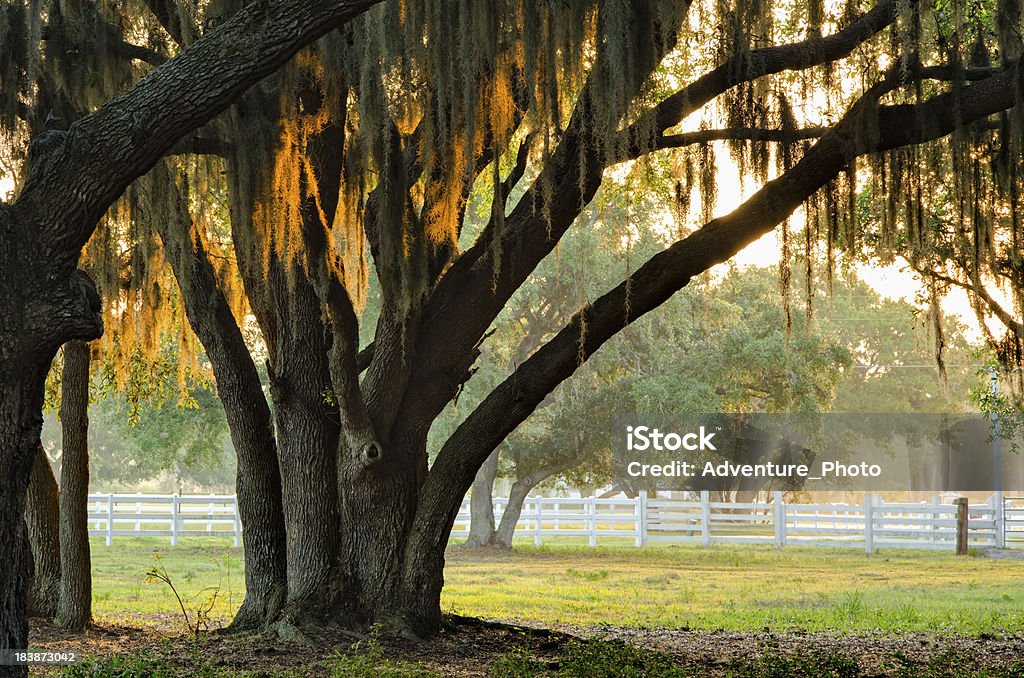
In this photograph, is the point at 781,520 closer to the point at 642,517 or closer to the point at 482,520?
the point at 642,517

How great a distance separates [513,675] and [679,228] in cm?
325

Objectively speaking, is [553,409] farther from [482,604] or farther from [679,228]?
[679,228]

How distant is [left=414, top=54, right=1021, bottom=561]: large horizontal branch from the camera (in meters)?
6.24

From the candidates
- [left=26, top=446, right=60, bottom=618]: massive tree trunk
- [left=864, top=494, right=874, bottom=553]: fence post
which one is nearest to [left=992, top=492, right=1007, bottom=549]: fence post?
[left=864, top=494, right=874, bottom=553]: fence post

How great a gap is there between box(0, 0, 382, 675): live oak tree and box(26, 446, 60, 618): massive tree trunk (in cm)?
460

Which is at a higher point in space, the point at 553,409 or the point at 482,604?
the point at 553,409

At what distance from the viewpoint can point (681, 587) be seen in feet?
50.5

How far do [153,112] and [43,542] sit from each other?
18.3ft

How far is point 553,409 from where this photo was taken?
21.3 m

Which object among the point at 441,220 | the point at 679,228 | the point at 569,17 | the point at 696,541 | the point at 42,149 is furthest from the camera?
the point at 696,541

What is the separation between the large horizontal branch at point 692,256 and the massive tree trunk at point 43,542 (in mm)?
3363

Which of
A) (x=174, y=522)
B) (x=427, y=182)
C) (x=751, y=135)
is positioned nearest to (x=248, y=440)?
(x=427, y=182)

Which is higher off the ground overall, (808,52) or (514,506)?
(808,52)

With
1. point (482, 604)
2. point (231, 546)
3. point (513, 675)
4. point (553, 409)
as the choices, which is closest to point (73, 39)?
point (513, 675)
